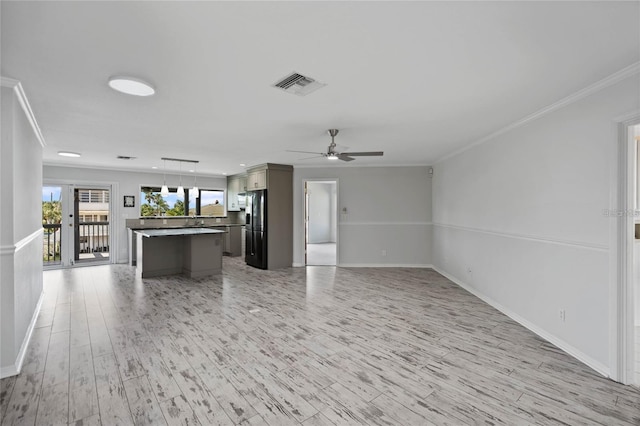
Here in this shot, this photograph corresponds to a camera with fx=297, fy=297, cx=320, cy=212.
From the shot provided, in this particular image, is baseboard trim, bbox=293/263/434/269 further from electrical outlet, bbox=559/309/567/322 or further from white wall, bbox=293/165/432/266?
electrical outlet, bbox=559/309/567/322

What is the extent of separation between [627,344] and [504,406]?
1.21m

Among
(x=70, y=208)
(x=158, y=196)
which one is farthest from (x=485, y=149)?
(x=70, y=208)

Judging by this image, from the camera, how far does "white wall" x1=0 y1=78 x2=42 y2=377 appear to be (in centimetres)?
242

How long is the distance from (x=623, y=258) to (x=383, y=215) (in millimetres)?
4655

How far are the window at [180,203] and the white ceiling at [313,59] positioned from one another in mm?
4480

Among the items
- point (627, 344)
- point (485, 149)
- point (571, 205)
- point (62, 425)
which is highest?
point (485, 149)

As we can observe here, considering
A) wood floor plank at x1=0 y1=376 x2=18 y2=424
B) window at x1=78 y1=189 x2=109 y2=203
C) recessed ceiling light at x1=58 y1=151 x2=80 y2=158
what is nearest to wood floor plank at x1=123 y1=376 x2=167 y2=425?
wood floor plank at x1=0 y1=376 x2=18 y2=424

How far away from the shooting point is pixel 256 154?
18.7 feet

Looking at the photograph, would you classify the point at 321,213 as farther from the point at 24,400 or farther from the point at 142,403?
the point at 24,400

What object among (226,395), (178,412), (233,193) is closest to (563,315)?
(226,395)

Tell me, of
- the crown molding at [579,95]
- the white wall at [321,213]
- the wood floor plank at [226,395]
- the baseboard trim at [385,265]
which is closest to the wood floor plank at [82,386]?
the wood floor plank at [226,395]

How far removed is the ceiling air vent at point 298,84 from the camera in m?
2.37

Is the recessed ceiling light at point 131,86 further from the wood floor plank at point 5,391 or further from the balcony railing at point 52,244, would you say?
the balcony railing at point 52,244

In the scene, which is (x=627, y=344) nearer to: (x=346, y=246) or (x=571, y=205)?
(x=571, y=205)
